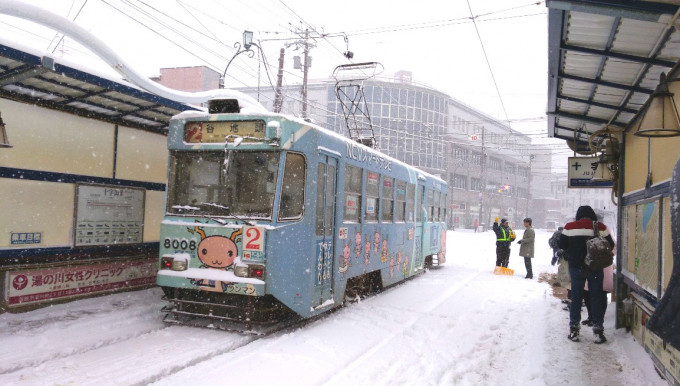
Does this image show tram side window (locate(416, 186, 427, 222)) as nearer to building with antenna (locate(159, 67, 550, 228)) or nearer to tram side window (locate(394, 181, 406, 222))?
tram side window (locate(394, 181, 406, 222))

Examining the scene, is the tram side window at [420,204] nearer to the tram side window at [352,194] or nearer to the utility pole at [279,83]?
the tram side window at [352,194]

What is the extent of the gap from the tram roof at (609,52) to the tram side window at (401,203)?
4.23 metres

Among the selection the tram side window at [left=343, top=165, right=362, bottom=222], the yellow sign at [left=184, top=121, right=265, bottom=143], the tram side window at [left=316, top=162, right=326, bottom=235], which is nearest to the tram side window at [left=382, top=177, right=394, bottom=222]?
the tram side window at [left=343, top=165, right=362, bottom=222]

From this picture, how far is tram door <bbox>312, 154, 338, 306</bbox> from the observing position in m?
7.40

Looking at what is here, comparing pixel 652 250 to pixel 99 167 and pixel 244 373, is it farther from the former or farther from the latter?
pixel 99 167

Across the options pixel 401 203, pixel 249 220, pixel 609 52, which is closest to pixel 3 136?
pixel 249 220

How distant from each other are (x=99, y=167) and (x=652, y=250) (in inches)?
327

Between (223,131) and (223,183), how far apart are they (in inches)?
29.1

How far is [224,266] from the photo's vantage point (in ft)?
22.1

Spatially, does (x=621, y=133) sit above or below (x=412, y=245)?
above

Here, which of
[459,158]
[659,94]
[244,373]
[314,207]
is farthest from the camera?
[459,158]

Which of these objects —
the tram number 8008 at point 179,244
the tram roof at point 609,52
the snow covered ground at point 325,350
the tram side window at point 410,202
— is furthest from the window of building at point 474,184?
the tram number 8008 at point 179,244

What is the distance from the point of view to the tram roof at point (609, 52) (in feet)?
13.1

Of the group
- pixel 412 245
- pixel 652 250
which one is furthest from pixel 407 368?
pixel 412 245
